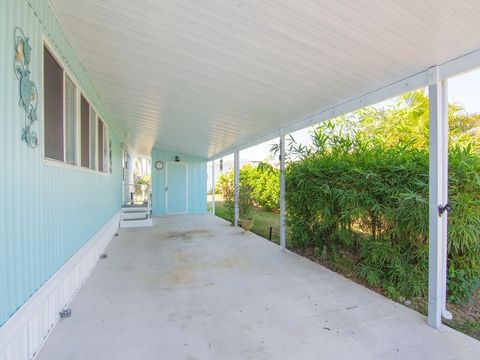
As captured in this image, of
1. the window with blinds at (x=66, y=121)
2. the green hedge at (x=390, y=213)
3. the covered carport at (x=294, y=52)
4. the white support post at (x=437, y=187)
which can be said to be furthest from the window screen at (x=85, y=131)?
the white support post at (x=437, y=187)

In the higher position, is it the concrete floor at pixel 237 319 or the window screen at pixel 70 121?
the window screen at pixel 70 121

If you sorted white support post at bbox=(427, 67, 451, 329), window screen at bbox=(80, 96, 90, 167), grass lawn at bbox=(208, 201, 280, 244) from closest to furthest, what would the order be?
white support post at bbox=(427, 67, 451, 329), window screen at bbox=(80, 96, 90, 167), grass lawn at bbox=(208, 201, 280, 244)

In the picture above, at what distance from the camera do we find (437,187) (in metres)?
2.44

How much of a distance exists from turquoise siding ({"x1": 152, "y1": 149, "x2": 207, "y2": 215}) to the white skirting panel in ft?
24.5

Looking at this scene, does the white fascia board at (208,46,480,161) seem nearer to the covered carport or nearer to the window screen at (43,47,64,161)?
the covered carport

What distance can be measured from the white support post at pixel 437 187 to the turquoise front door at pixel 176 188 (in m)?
9.77

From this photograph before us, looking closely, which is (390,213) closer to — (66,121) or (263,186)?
(66,121)

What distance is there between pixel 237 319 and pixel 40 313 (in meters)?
1.67

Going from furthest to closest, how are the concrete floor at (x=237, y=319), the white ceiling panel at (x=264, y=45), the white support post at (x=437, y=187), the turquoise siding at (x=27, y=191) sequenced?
the white support post at (x=437, y=187) < the concrete floor at (x=237, y=319) < the white ceiling panel at (x=264, y=45) < the turquoise siding at (x=27, y=191)

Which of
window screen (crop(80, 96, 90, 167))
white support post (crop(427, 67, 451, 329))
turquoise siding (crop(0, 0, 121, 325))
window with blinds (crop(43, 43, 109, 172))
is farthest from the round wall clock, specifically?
white support post (crop(427, 67, 451, 329))

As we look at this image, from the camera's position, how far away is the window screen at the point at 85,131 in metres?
3.60

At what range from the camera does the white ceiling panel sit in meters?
1.85

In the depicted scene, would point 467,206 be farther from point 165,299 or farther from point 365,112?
point 365,112

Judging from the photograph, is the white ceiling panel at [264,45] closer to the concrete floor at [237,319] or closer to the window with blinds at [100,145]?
the window with blinds at [100,145]
